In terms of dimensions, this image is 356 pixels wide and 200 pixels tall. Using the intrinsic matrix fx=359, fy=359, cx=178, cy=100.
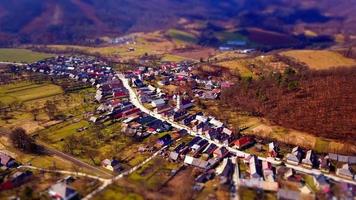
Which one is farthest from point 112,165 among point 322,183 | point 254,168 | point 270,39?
point 270,39

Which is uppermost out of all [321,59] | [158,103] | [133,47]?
[133,47]

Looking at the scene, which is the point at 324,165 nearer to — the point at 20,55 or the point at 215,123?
the point at 215,123

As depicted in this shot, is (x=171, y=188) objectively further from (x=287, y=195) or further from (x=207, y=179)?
(x=287, y=195)

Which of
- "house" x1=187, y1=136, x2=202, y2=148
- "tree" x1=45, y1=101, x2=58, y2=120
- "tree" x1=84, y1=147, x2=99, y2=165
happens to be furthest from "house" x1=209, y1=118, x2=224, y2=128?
"tree" x1=45, y1=101, x2=58, y2=120

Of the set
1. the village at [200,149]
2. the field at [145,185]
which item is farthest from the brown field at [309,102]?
the field at [145,185]

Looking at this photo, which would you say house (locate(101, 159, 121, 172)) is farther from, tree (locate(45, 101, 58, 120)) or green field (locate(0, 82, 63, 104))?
green field (locate(0, 82, 63, 104))

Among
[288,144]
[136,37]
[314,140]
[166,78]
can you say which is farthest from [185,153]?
[136,37]

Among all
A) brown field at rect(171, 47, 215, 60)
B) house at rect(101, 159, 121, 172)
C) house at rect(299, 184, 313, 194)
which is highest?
brown field at rect(171, 47, 215, 60)

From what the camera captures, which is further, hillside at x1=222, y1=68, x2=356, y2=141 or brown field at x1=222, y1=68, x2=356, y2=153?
hillside at x1=222, y1=68, x2=356, y2=141
